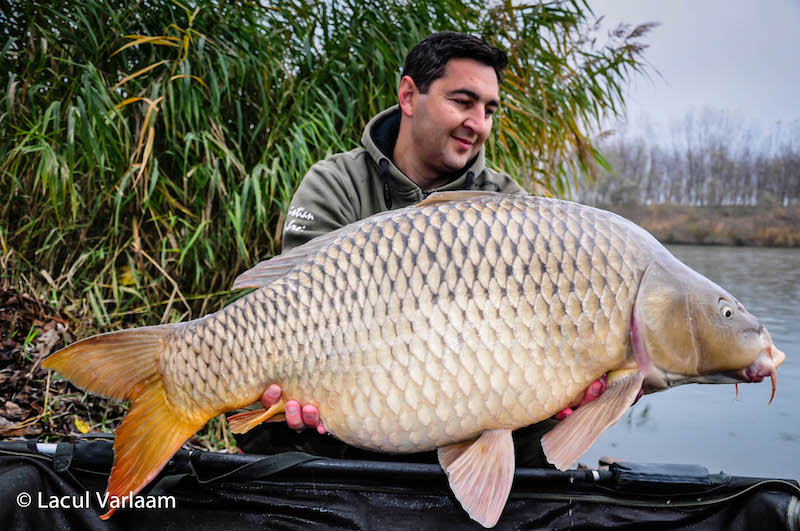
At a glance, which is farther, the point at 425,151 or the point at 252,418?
the point at 425,151

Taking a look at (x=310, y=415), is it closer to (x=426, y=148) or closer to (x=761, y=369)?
(x=761, y=369)

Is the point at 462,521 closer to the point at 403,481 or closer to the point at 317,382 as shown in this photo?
the point at 403,481

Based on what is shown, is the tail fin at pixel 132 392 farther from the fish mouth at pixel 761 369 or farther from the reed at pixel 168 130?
the reed at pixel 168 130

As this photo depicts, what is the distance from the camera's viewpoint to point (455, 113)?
1.82 m

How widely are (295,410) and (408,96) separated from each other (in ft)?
3.73

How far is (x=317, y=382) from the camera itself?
1.11 m

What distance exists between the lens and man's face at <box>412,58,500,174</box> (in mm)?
1826

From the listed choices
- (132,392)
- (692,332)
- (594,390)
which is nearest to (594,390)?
(594,390)

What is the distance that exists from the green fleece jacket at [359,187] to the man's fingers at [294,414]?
609mm

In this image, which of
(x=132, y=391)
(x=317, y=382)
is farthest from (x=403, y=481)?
(x=132, y=391)

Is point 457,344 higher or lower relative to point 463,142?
lower

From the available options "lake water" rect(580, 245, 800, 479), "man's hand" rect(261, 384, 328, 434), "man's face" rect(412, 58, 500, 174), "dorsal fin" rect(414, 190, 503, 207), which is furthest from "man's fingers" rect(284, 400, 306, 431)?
"lake water" rect(580, 245, 800, 479)

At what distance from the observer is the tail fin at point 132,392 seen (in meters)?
1.08

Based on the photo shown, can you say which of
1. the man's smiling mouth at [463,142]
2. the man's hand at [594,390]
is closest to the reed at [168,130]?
the man's smiling mouth at [463,142]
